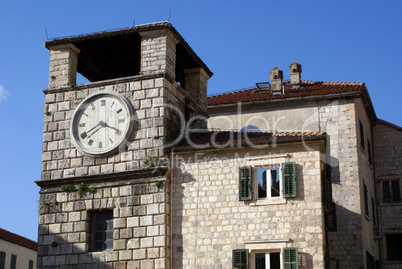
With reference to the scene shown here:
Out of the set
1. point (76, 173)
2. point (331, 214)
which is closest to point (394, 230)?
point (331, 214)

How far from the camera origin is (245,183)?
1855 cm

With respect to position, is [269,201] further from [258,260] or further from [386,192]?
[386,192]

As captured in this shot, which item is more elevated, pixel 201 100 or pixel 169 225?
pixel 201 100

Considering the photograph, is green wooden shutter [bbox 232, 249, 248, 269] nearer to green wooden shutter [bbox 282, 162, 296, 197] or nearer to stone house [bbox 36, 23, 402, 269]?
stone house [bbox 36, 23, 402, 269]

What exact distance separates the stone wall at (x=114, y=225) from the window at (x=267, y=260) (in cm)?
269

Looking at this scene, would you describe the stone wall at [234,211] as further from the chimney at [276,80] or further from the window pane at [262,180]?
the chimney at [276,80]

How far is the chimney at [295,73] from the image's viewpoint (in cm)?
2983

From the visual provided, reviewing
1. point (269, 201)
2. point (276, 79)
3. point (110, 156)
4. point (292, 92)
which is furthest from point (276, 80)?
point (269, 201)

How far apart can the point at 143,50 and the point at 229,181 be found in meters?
5.48

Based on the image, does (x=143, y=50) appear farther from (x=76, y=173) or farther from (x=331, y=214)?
(x=331, y=214)

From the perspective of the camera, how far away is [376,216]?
28.5 m

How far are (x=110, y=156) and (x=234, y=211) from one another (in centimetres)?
454

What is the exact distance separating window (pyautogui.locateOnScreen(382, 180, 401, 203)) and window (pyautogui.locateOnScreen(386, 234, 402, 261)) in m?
1.61

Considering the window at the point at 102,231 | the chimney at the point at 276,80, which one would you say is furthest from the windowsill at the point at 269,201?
the chimney at the point at 276,80
